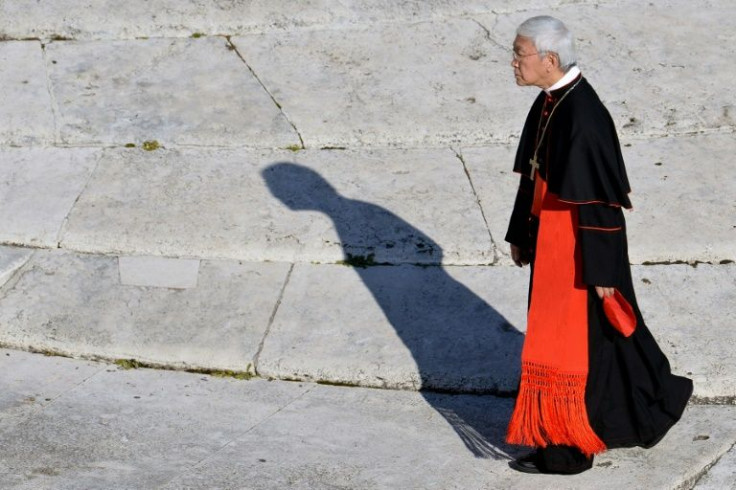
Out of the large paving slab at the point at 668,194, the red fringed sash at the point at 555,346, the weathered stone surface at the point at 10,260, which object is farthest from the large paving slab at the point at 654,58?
the weathered stone surface at the point at 10,260

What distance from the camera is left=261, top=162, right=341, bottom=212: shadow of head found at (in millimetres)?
6484

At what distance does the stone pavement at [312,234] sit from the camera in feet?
15.9

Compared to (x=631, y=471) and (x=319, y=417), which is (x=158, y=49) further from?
(x=631, y=471)

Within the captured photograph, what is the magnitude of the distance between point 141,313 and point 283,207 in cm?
110

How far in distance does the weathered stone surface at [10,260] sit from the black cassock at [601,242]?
2.70 meters

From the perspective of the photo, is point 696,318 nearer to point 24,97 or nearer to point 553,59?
point 553,59

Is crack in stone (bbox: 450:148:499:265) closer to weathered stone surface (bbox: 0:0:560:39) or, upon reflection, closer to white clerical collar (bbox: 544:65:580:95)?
weathered stone surface (bbox: 0:0:560:39)

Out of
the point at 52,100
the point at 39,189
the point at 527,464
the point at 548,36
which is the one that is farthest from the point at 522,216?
the point at 52,100

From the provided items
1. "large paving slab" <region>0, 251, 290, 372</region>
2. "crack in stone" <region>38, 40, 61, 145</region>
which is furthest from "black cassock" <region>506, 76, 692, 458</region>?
"crack in stone" <region>38, 40, 61, 145</region>

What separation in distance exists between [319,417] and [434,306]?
95 cm

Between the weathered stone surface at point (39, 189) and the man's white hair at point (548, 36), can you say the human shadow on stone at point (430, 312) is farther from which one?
the man's white hair at point (548, 36)

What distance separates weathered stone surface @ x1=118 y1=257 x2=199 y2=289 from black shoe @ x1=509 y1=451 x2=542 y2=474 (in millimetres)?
2035

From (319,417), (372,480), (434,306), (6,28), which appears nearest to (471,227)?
(434,306)

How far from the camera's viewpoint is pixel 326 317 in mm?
5668
